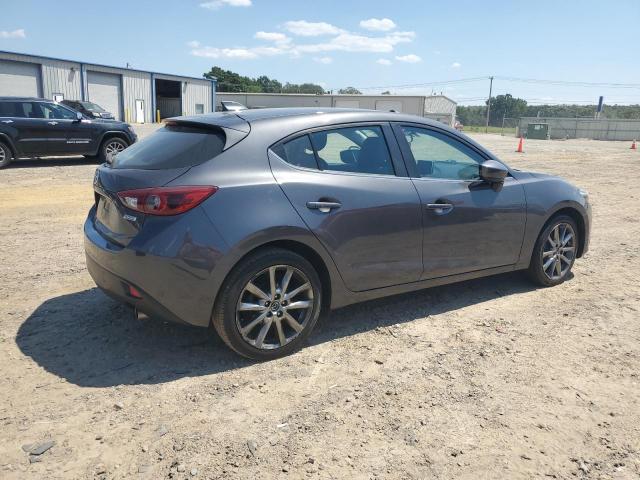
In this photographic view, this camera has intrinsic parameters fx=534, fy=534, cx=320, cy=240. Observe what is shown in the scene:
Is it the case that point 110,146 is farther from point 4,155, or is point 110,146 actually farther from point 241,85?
point 241,85

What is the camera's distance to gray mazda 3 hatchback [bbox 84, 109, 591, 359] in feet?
10.7

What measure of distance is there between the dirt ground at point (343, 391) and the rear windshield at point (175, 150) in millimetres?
1278

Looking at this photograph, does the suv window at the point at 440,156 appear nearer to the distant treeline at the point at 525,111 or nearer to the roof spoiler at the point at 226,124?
the roof spoiler at the point at 226,124

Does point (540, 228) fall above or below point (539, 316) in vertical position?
above

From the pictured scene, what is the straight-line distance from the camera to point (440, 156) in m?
4.50

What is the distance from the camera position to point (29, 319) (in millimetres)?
4141

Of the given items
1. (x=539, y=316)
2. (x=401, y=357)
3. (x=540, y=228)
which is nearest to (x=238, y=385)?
(x=401, y=357)

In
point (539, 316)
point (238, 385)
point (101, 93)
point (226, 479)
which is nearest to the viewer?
point (226, 479)

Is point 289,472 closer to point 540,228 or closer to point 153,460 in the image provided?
point 153,460

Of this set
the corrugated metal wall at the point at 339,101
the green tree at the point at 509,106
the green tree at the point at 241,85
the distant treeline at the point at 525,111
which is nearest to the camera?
the corrugated metal wall at the point at 339,101

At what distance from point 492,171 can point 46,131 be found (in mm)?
12045

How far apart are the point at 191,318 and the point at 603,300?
3.81 metres

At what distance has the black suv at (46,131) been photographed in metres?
12.6

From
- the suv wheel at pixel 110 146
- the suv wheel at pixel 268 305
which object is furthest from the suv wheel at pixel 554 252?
the suv wheel at pixel 110 146
